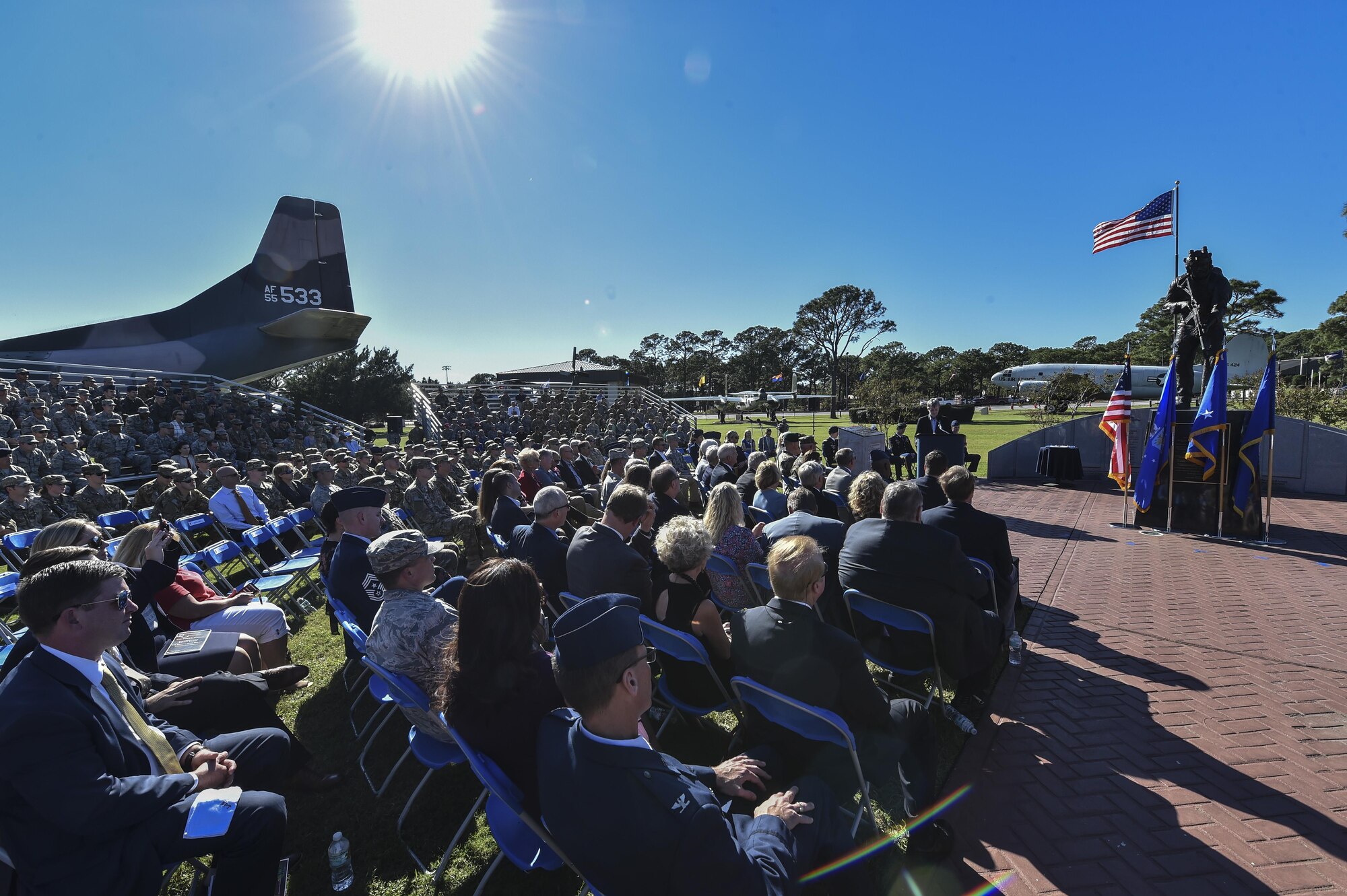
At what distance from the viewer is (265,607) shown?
14.0 ft

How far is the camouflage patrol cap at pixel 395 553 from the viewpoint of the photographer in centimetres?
276

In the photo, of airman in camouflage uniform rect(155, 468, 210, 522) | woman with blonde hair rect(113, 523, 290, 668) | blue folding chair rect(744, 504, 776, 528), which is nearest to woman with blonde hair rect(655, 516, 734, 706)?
blue folding chair rect(744, 504, 776, 528)

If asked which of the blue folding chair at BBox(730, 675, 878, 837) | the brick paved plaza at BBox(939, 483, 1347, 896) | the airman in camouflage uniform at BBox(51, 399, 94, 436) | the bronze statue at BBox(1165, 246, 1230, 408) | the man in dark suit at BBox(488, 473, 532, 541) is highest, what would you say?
the bronze statue at BBox(1165, 246, 1230, 408)

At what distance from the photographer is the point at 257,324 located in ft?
72.3

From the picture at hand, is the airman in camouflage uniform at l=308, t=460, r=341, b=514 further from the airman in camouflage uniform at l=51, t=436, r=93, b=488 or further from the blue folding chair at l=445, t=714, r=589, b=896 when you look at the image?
the blue folding chair at l=445, t=714, r=589, b=896

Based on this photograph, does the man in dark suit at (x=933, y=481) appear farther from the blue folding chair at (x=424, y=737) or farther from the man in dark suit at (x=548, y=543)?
the blue folding chair at (x=424, y=737)

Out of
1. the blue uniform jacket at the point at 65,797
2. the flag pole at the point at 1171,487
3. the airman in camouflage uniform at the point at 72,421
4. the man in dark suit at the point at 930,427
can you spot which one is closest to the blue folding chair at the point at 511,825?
the blue uniform jacket at the point at 65,797

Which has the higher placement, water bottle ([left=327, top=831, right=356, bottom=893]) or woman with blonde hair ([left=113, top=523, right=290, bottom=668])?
woman with blonde hair ([left=113, top=523, right=290, bottom=668])

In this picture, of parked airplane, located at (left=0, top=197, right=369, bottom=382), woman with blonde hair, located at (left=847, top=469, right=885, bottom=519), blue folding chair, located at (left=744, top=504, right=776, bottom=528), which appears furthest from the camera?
parked airplane, located at (left=0, top=197, right=369, bottom=382)

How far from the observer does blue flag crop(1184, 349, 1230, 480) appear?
7.47m

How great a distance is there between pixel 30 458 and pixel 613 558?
36.7 ft

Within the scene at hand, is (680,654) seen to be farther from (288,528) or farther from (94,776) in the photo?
(288,528)

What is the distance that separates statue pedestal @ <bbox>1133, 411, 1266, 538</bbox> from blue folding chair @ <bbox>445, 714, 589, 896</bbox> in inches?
392

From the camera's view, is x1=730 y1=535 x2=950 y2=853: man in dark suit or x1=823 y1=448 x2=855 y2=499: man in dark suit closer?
x1=730 y1=535 x2=950 y2=853: man in dark suit
